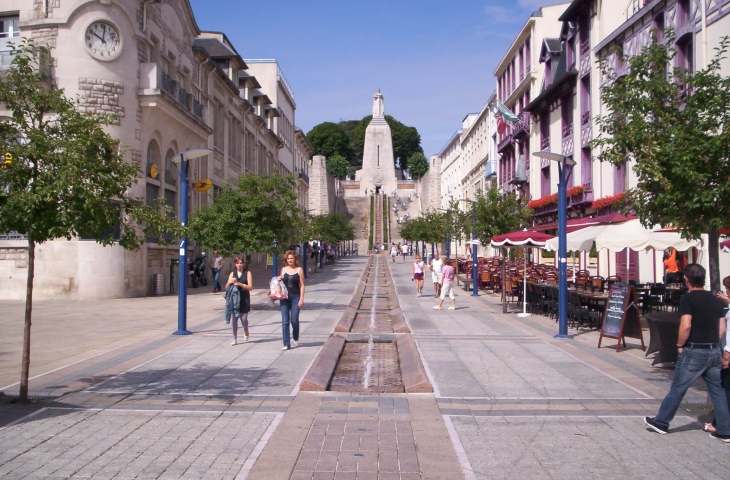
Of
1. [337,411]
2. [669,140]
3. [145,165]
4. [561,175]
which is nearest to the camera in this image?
[337,411]

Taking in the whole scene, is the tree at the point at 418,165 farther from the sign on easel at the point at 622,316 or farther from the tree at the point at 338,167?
the sign on easel at the point at 622,316

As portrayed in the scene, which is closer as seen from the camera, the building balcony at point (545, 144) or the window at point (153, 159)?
the window at point (153, 159)

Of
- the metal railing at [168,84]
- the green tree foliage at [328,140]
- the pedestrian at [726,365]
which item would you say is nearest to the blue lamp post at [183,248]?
the pedestrian at [726,365]

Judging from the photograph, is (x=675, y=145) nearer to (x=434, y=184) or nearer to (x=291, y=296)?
(x=291, y=296)

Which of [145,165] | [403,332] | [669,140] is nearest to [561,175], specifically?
[403,332]

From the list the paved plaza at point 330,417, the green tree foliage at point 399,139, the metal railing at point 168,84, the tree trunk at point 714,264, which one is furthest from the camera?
the green tree foliage at point 399,139

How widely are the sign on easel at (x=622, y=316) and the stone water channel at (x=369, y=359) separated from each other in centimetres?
339

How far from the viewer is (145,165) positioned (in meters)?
24.6

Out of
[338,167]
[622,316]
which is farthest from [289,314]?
[338,167]

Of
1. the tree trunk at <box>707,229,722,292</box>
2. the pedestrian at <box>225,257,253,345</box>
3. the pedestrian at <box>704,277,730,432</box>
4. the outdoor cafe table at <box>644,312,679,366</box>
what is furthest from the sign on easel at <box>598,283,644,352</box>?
the pedestrian at <box>225,257,253,345</box>

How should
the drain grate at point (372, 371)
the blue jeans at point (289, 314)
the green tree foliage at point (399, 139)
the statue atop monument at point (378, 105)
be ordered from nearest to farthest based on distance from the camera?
the drain grate at point (372, 371), the blue jeans at point (289, 314), the statue atop monument at point (378, 105), the green tree foliage at point (399, 139)

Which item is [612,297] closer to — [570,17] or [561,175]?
[561,175]

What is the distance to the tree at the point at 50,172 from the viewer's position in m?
7.26

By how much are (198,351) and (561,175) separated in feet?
25.9
